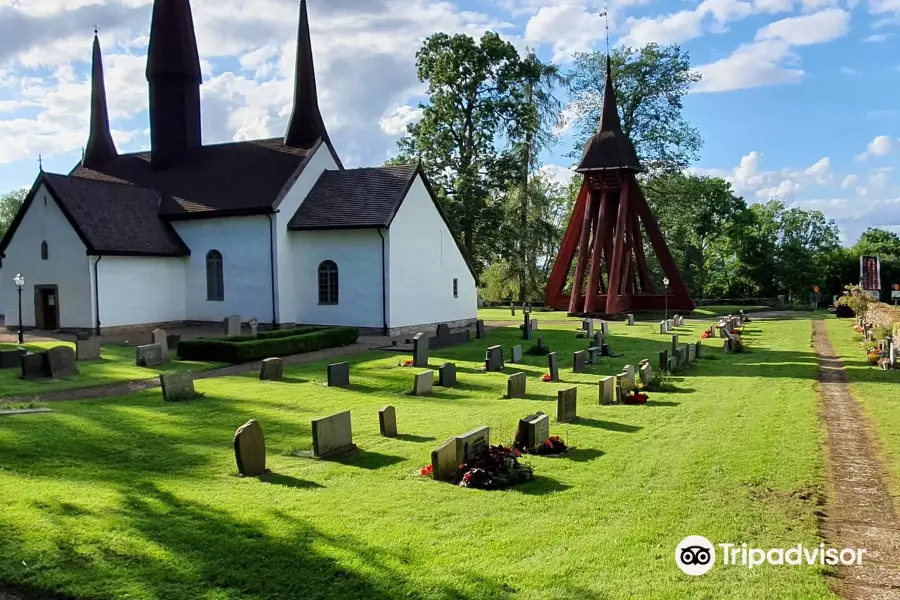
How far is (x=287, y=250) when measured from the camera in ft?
98.1

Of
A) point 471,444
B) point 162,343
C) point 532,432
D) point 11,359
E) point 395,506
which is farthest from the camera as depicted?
point 162,343

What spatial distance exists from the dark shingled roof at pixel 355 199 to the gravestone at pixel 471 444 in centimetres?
1885

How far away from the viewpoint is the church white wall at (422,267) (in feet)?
94.1

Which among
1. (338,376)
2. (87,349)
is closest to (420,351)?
(338,376)

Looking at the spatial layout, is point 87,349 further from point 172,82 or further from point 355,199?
point 172,82

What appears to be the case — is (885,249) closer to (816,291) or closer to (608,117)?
(816,291)

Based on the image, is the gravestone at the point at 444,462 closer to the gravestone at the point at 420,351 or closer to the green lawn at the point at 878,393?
the green lawn at the point at 878,393

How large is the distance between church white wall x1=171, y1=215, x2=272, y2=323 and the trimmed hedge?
6.93 metres

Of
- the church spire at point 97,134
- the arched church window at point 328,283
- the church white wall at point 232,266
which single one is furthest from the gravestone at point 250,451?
the church spire at point 97,134

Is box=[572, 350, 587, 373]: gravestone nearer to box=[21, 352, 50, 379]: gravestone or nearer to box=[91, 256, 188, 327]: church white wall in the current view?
box=[21, 352, 50, 379]: gravestone

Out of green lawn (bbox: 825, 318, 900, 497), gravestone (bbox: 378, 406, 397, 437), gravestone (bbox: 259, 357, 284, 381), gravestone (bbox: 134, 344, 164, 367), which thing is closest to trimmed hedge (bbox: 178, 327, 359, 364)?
gravestone (bbox: 134, 344, 164, 367)

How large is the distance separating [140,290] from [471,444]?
2457cm

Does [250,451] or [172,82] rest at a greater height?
[172,82]

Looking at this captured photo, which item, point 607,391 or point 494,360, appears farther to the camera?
point 494,360
